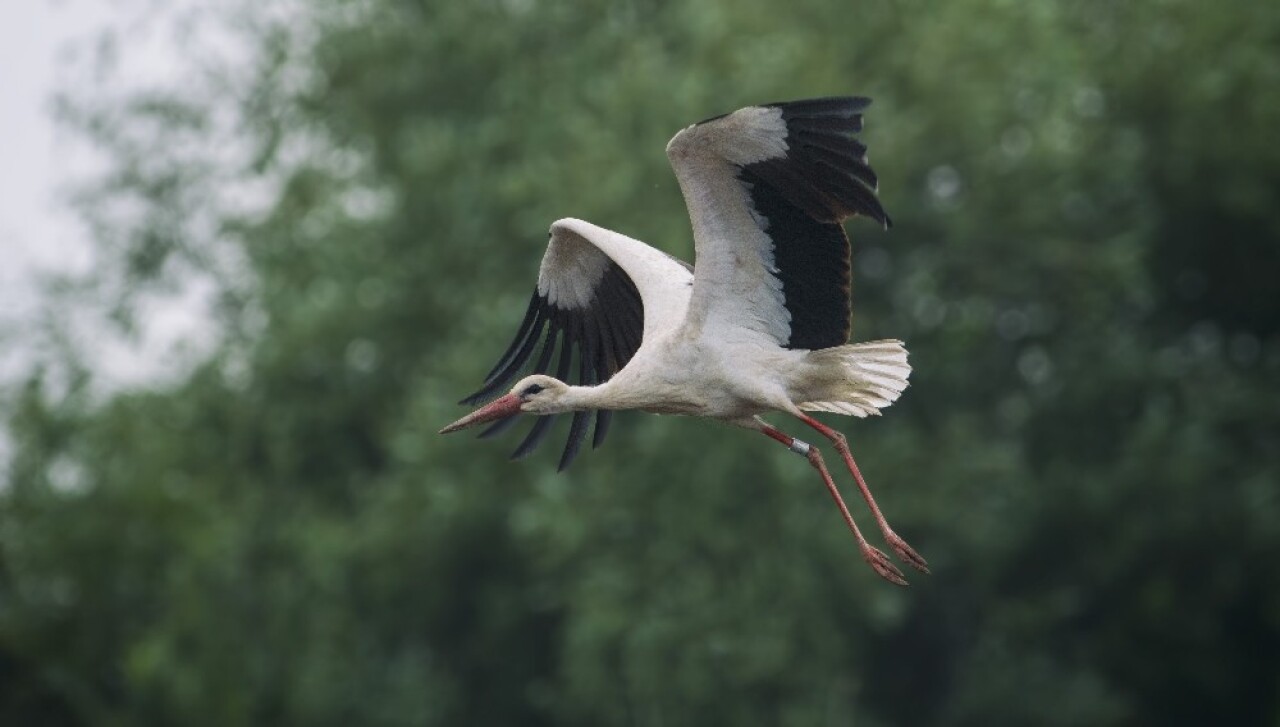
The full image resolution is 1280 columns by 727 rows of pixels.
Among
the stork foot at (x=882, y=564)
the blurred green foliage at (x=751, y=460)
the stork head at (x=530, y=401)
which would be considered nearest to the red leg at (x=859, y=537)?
the stork foot at (x=882, y=564)

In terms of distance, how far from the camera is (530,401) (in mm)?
10828

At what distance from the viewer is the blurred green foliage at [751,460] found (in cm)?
2267

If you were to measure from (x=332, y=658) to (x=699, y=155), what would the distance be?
15634mm

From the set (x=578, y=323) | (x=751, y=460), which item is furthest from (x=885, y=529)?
(x=751, y=460)

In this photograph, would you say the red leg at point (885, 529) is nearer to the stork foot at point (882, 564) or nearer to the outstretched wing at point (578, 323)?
the stork foot at point (882, 564)

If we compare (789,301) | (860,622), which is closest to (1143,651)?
(860,622)

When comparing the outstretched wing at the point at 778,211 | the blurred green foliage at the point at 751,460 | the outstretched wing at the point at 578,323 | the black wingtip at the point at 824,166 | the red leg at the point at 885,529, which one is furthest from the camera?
the blurred green foliage at the point at 751,460

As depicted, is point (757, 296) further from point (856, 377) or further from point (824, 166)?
point (824, 166)

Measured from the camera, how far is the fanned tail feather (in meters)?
10.4

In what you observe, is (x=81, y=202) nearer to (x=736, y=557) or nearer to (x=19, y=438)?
(x=19, y=438)

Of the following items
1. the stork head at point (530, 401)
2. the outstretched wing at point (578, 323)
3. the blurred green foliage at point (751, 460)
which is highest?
the blurred green foliage at point (751, 460)

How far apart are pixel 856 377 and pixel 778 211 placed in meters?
0.87

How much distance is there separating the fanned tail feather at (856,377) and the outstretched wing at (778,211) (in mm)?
103

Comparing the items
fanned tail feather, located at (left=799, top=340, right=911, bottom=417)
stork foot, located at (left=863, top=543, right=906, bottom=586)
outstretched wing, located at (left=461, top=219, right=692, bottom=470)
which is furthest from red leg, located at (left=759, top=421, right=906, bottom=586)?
outstretched wing, located at (left=461, top=219, right=692, bottom=470)
